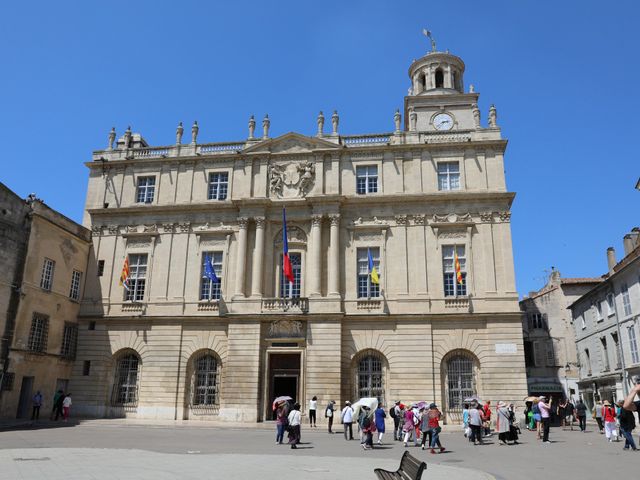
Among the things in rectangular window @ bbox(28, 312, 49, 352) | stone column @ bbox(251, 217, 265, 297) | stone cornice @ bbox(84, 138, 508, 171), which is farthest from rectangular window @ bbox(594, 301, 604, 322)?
rectangular window @ bbox(28, 312, 49, 352)

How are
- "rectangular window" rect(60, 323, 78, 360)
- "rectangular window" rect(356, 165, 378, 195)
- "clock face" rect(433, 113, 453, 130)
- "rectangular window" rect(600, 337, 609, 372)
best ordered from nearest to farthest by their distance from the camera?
"rectangular window" rect(60, 323, 78, 360) < "rectangular window" rect(356, 165, 378, 195) < "rectangular window" rect(600, 337, 609, 372) < "clock face" rect(433, 113, 453, 130)

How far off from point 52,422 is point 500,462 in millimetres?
23419

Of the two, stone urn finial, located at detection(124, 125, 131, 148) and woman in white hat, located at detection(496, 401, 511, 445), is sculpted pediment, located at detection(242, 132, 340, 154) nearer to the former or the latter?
stone urn finial, located at detection(124, 125, 131, 148)

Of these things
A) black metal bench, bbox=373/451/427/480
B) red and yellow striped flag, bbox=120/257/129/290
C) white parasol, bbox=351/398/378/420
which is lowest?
black metal bench, bbox=373/451/427/480

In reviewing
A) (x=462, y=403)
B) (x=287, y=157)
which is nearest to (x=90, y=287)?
(x=287, y=157)

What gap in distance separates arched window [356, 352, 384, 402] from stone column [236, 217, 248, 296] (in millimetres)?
8180

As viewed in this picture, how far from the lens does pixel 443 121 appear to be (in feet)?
132

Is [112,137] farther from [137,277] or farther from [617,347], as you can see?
[617,347]

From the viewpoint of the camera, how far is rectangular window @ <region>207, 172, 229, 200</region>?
3444 cm

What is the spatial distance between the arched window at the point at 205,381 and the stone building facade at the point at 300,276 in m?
0.08

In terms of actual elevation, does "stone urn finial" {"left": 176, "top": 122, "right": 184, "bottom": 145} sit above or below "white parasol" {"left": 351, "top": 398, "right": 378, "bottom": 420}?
above

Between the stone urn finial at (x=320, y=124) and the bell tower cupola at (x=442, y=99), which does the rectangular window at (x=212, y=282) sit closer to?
the stone urn finial at (x=320, y=124)

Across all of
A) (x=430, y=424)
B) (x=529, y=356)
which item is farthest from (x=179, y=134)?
(x=529, y=356)

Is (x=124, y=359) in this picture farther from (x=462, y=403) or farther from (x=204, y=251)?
(x=462, y=403)
